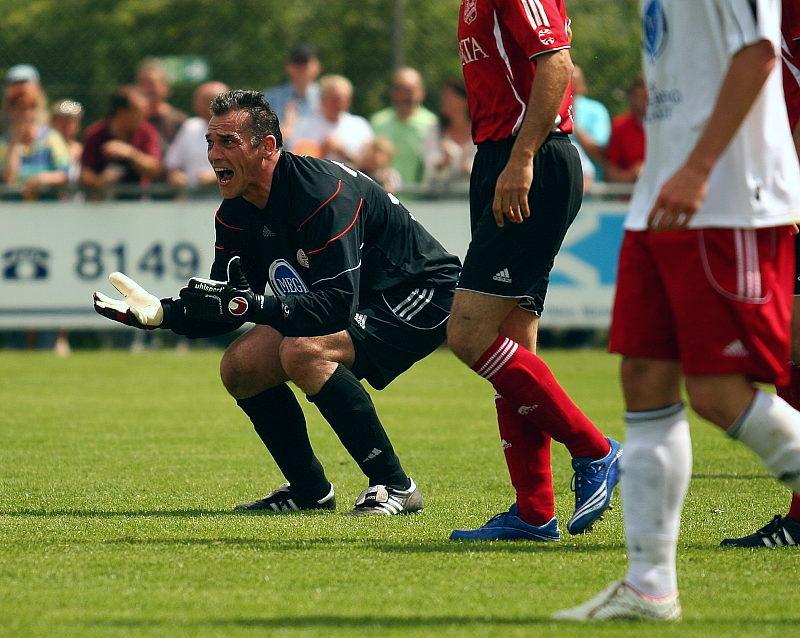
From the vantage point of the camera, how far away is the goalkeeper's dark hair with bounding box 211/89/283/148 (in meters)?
6.06

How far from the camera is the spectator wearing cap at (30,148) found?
14688 mm

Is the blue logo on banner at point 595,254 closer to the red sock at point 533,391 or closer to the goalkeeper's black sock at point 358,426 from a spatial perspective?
the goalkeeper's black sock at point 358,426

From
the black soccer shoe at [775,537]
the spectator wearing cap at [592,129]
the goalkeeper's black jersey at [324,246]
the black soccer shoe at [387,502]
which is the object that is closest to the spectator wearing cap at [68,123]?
the spectator wearing cap at [592,129]

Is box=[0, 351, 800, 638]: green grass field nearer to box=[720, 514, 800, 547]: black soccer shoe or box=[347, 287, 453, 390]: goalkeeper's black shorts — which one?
box=[720, 514, 800, 547]: black soccer shoe

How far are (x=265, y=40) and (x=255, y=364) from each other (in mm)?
13564

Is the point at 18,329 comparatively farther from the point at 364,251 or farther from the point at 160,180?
the point at 364,251

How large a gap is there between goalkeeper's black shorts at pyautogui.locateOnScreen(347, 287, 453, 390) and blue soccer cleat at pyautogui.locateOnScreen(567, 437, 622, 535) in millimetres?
1156

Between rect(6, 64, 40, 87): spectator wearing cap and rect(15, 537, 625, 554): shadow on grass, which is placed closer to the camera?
rect(15, 537, 625, 554): shadow on grass

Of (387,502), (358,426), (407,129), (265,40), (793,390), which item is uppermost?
(265,40)

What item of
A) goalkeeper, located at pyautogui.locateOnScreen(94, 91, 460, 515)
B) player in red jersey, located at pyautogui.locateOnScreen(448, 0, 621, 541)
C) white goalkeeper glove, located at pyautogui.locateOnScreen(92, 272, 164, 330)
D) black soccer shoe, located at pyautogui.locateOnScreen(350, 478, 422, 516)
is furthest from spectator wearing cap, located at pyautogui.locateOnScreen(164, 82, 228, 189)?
player in red jersey, located at pyautogui.locateOnScreen(448, 0, 621, 541)

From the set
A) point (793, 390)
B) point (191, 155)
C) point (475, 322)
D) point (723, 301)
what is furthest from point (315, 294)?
point (191, 155)

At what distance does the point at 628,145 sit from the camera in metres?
15.0

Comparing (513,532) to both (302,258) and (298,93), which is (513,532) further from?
(298,93)

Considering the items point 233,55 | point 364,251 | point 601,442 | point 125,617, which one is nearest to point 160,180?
point 233,55
